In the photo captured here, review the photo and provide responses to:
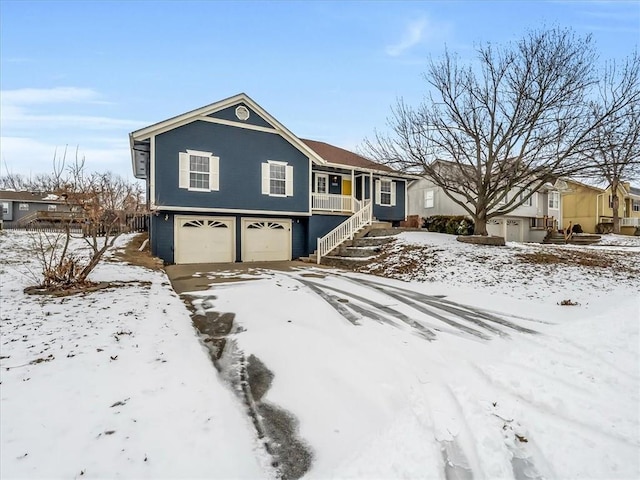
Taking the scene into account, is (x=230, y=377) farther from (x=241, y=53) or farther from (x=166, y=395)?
(x=241, y=53)

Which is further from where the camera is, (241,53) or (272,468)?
(241,53)

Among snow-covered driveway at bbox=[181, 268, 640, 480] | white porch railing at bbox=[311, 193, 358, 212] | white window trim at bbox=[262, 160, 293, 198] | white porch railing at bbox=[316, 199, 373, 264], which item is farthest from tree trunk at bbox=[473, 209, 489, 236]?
white window trim at bbox=[262, 160, 293, 198]

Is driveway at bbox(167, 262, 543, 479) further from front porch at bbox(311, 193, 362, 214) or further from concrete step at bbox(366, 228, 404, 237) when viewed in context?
front porch at bbox(311, 193, 362, 214)

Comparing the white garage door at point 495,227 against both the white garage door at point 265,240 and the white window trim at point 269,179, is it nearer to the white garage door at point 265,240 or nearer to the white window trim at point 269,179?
the white garage door at point 265,240

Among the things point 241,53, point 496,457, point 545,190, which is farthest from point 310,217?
point 545,190

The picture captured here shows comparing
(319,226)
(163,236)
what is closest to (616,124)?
(319,226)

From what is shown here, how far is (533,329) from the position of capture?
17.6 ft

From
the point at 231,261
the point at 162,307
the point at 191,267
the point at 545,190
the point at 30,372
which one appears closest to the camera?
the point at 30,372

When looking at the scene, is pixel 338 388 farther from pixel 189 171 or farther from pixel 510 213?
pixel 510 213

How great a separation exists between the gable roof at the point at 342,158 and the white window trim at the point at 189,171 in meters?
5.97

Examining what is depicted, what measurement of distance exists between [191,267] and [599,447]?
42.6ft

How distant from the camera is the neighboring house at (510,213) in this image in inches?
945

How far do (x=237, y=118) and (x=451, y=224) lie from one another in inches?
553

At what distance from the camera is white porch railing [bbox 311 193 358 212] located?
17125 millimetres
